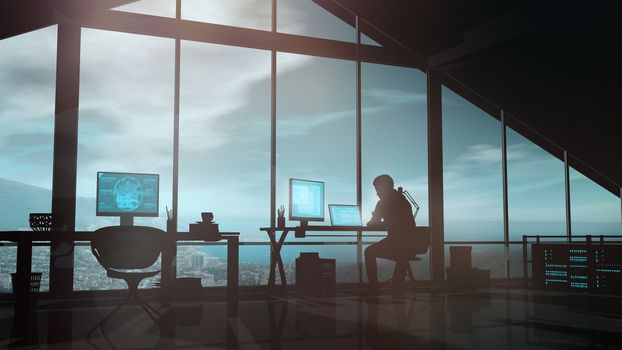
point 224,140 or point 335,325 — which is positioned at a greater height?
point 224,140

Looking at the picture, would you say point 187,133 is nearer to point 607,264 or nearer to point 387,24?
point 387,24

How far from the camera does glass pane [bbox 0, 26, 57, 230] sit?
682 centimetres

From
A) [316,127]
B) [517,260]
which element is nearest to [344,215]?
[316,127]

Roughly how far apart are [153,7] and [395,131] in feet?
12.3

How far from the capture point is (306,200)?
7.52m

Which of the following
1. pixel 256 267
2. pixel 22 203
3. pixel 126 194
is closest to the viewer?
pixel 126 194

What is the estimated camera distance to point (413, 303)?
21.5 feet

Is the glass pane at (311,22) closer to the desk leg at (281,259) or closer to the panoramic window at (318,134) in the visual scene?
the panoramic window at (318,134)

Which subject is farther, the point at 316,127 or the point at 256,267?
the point at 316,127

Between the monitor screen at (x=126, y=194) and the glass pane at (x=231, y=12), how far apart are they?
9.29 ft

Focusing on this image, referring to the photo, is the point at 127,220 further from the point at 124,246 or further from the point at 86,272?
the point at 86,272

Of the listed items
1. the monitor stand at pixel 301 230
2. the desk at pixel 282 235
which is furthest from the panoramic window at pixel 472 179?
the monitor stand at pixel 301 230

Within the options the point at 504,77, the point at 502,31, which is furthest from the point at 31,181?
the point at 504,77

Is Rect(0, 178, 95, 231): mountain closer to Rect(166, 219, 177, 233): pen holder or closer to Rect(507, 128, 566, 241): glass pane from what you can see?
Rect(166, 219, 177, 233): pen holder
